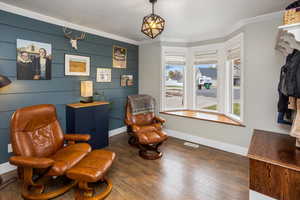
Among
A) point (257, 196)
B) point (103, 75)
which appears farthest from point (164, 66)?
point (257, 196)

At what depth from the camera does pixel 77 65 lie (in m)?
3.08

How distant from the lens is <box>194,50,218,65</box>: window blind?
369 cm

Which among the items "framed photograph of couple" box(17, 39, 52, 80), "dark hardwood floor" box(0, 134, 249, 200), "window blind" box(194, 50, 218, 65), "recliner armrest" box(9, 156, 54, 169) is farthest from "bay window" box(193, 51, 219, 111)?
"recliner armrest" box(9, 156, 54, 169)

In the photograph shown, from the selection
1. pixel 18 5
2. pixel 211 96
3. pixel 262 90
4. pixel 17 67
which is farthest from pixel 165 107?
pixel 18 5

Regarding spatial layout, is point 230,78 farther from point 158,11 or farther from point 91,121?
point 91,121

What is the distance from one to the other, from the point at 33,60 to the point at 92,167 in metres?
2.05

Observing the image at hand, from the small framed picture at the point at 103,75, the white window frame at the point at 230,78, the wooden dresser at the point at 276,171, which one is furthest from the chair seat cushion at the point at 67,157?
the white window frame at the point at 230,78

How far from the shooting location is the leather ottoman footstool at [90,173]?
159 centimetres

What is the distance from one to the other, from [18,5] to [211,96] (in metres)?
4.12

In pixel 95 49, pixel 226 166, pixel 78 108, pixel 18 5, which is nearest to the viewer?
pixel 18 5

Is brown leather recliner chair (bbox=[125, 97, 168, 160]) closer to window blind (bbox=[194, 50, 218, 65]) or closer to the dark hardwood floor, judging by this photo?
the dark hardwood floor

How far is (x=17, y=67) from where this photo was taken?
2344mm

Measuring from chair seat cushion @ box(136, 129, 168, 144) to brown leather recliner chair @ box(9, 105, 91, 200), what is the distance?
92 cm

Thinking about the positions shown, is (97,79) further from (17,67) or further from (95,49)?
(17,67)
